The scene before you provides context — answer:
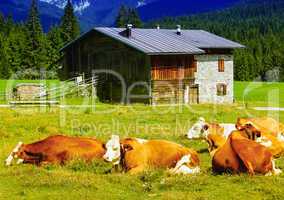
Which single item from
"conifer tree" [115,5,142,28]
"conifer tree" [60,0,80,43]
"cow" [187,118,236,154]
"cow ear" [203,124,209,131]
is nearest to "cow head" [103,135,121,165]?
"cow" [187,118,236,154]

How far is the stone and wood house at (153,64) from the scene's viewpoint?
147 ft

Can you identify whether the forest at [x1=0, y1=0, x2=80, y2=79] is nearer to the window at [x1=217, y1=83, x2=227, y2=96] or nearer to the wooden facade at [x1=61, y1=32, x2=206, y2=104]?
the wooden facade at [x1=61, y1=32, x2=206, y2=104]

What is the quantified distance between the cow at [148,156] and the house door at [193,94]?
1449 inches

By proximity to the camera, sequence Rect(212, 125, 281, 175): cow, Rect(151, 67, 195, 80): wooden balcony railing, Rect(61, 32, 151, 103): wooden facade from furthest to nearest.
→ Rect(61, 32, 151, 103): wooden facade → Rect(151, 67, 195, 80): wooden balcony railing → Rect(212, 125, 281, 175): cow

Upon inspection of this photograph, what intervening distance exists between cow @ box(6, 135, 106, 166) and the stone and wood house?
3074 cm

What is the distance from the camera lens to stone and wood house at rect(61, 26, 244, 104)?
147 feet

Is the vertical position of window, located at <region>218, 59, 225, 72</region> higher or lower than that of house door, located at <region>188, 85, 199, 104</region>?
higher

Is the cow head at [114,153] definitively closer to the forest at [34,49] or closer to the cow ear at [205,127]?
the cow ear at [205,127]

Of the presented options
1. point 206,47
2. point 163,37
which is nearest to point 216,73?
point 206,47

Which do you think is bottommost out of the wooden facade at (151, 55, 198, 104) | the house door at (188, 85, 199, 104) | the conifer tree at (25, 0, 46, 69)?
the house door at (188, 85, 199, 104)

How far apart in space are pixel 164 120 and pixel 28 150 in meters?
12.6

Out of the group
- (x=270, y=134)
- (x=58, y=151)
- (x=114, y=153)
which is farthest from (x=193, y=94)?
(x=114, y=153)

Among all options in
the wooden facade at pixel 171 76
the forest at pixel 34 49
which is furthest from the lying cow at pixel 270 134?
the forest at pixel 34 49

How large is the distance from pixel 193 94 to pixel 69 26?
5722 cm
